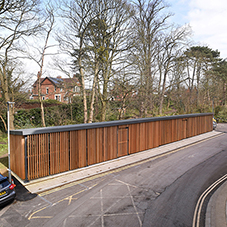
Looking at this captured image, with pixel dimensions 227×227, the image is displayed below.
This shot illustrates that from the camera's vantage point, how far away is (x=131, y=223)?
6141 millimetres

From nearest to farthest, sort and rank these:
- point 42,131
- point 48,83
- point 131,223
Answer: point 131,223 < point 42,131 < point 48,83

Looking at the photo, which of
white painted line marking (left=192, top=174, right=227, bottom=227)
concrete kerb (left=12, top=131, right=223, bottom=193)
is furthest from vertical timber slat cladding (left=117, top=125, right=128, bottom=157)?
white painted line marking (left=192, top=174, right=227, bottom=227)

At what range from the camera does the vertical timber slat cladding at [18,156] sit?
9.25m

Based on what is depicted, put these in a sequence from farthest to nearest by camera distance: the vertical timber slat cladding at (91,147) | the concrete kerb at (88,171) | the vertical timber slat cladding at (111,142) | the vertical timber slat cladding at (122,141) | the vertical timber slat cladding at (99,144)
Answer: the vertical timber slat cladding at (122,141) < the vertical timber slat cladding at (111,142) < the vertical timber slat cladding at (99,144) < the vertical timber slat cladding at (91,147) < the concrete kerb at (88,171)

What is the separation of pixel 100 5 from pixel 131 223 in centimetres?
2010

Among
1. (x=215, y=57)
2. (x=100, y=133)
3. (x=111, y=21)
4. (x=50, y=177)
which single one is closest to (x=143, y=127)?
(x=100, y=133)

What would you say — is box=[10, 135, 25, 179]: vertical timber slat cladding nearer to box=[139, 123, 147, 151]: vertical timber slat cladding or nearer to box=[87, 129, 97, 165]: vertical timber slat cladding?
box=[87, 129, 97, 165]: vertical timber slat cladding


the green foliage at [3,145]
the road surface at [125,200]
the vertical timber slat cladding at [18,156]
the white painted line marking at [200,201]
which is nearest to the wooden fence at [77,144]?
the vertical timber slat cladding at [18,156]

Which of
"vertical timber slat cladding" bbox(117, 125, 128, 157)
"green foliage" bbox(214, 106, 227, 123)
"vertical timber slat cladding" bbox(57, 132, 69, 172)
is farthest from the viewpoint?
"green foliage" bbox(214, 106, 227, 123)

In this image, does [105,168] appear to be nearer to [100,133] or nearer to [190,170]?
[100,133]

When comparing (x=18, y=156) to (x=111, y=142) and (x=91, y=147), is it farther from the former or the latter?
(x=111, y=142)

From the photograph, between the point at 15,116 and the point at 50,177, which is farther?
the point at 15,116

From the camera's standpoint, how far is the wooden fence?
9359 mm

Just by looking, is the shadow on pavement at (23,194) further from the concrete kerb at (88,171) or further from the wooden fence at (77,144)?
the wooden fence at (77,144)
